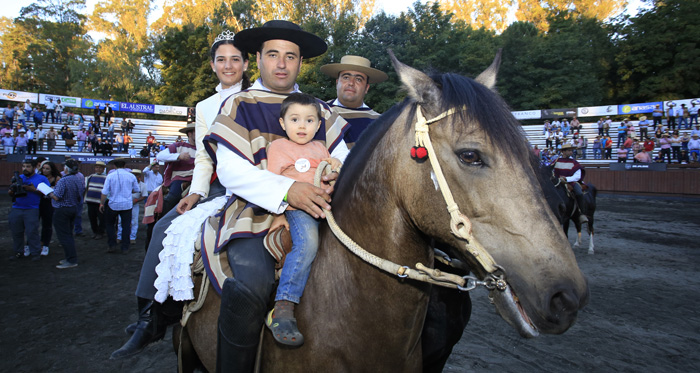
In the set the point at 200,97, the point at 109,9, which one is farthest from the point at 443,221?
the point at 109,9

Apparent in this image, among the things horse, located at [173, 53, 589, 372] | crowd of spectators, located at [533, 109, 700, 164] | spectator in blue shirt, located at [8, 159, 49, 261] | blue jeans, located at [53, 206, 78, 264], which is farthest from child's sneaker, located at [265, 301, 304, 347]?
crowd of spectators, located at [533, 109, 700, 164]

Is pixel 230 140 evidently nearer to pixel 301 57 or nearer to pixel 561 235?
pixel 301 57

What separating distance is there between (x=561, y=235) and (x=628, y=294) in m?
7.25

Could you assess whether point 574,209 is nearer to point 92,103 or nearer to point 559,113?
point 559,113

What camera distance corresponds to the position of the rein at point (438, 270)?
1519mm

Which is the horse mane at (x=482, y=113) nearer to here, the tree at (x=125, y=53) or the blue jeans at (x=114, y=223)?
the blue jeans at (x=114, y=223)

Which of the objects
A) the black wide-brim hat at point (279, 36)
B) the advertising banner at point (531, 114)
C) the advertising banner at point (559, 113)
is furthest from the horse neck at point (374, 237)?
the advertising banner at point (559, 113)

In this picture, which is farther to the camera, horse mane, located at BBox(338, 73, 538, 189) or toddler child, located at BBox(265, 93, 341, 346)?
toddler child, located at BBox(265, 93, 341, 346)

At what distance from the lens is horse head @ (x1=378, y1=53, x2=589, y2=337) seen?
1.42 metres

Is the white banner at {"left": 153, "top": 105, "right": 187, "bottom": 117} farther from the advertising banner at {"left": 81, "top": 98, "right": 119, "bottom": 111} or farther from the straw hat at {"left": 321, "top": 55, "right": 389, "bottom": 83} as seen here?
the straw hat at {"left": 321, "top": 55, "right": 389, "bottom": 83}

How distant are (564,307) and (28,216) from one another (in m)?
11.5

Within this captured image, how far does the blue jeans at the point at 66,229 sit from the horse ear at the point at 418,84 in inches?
384

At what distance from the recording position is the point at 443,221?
1.64 meters

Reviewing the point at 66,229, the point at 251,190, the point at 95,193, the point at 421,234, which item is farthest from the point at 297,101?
the point at 95,193
